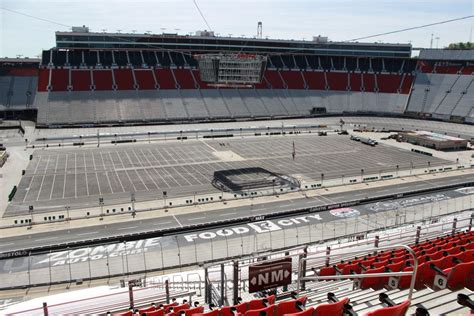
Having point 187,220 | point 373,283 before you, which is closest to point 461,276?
point 373,283

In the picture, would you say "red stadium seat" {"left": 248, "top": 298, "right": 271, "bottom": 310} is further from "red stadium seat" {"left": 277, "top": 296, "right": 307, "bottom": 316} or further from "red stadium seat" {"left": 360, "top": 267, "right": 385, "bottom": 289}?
Answer: "red stadium seat" {"left": 360, "top": 267, "right": 385, "bottom": 289}

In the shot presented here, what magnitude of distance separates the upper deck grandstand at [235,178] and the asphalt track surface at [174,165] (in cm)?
40

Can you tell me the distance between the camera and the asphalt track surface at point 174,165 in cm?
4728

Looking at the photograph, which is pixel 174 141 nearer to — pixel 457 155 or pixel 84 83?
pixel 84 83

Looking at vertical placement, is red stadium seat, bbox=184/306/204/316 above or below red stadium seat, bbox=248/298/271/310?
below

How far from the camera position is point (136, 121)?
90688 mm

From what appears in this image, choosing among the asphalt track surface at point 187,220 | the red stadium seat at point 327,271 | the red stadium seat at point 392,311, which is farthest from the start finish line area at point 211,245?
the red stadium seat at point 392,311

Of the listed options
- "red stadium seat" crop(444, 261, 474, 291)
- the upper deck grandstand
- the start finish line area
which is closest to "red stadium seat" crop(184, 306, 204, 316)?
the upper deck grandstand

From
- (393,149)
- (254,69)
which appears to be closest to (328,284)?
(254,69)

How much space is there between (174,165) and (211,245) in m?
30.1

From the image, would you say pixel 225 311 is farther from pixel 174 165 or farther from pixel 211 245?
pixel 174 165

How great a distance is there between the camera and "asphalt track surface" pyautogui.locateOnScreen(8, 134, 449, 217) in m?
47.3

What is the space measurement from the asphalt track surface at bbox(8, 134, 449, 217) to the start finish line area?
39.9 feet

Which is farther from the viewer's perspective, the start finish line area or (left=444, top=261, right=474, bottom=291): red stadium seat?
the start finish line area
